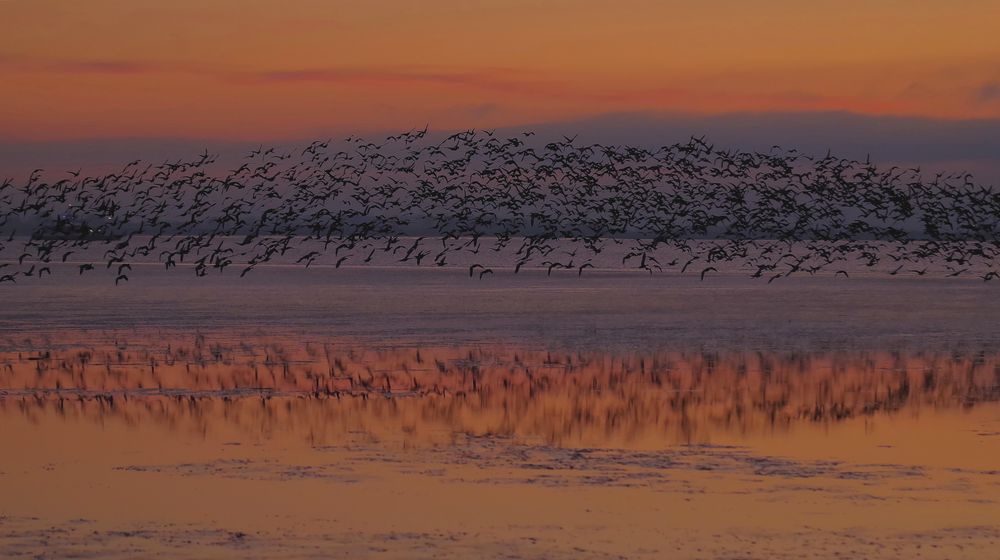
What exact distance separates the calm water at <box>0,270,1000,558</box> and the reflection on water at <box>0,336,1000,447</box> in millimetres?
97

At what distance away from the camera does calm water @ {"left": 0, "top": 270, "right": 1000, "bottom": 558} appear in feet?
51.8

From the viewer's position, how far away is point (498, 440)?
22.0 m

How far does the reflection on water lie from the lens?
76.4 feet

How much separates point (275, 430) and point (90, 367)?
10188mm

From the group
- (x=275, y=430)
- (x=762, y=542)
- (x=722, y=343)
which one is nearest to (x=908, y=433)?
(x=762, y=542)

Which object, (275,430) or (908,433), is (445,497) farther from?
(908,433)

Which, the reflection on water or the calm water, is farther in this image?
the reflection on water

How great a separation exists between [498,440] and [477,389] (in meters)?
5.96

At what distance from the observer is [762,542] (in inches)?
605

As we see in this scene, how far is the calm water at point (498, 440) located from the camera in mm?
15773

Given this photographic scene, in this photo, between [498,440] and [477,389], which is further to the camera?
[477,389]

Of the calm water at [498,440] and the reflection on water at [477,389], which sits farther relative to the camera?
the reflection on water at [477,389]

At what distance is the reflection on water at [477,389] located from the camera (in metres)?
23.3

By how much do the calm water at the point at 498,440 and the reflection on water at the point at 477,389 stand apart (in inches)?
3.8
